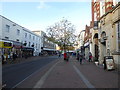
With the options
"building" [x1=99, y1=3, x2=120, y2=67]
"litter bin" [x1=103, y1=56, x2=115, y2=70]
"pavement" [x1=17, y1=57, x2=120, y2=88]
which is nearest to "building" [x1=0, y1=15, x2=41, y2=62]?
"pavement" [x1=17, y1=57, x2=120, y2=88]

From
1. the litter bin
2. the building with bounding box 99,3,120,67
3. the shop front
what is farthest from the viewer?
the shop front

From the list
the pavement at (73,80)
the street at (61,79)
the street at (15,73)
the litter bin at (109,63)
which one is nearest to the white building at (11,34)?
the street at (15,73)

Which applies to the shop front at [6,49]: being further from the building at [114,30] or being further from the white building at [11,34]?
the building at [114,30]

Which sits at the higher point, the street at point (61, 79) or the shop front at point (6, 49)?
the shop front at point (6, 49)

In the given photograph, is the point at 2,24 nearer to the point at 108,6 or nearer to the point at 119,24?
the point at 108,6

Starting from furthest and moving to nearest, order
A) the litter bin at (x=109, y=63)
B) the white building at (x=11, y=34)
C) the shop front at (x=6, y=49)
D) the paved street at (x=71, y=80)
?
the white building at (x=11, y=34) < the shop front at (x=6, y=49) < the litter bin at (x=109, y=63) < the paved street at (x=71, y=80)

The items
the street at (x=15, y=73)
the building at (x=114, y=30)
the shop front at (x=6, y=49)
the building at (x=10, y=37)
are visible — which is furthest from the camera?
the building at (x=10, y=37)

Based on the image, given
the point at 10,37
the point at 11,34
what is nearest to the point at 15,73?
the point at 10,37

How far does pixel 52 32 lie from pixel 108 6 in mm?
20683

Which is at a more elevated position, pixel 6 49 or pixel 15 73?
pixel 6 49

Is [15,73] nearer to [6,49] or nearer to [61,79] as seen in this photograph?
[61,79]

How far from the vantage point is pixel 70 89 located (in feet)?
20.6

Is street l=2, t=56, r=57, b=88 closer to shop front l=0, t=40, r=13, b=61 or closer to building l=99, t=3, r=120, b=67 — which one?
building l=99, t=3, r=120, b=67

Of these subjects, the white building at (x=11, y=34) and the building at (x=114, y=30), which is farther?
the white building at (x=11, y=34)
